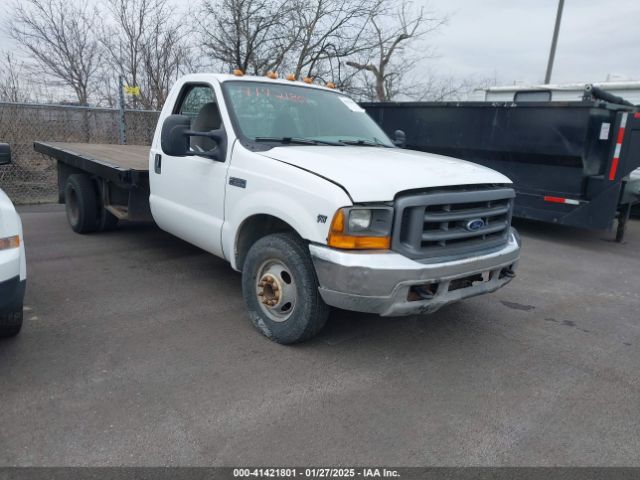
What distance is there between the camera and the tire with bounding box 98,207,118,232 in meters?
6.74

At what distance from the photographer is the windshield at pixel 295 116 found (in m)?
4.19

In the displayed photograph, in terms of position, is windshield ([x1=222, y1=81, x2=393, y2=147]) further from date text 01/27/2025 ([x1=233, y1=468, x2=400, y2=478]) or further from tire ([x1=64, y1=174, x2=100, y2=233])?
tire ([x1=64, y1=174, x2=100, y2=233])

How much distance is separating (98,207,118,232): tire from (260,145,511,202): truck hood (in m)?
3.87

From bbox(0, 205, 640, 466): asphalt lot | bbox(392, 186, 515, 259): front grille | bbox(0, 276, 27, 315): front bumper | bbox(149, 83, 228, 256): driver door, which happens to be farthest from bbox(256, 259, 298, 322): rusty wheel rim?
bbox(0, 276, 27, 315): front bumper

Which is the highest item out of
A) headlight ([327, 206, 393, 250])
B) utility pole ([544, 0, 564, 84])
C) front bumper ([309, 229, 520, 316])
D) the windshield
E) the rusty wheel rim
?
utility pole ([544, 0, 564, 84])

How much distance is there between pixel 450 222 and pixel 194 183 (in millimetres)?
2332

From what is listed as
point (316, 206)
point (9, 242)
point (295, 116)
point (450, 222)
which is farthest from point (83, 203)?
point (450, 222)

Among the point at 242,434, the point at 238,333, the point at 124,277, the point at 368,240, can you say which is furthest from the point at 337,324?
the point at 124,277

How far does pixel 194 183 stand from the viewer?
4.50 m

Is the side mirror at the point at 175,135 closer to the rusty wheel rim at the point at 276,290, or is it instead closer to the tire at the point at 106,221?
the rusty wheel rim at the point at 276,290

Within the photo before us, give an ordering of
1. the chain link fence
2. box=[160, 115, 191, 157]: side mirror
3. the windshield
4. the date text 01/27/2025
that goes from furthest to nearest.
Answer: the chain link fence → the windshield → box=[160, 115, 191, 157]: side mirror → the date text 01/27/2025

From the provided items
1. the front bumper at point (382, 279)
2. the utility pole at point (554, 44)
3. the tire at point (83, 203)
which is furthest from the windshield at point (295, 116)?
the utility pole at point (554, 44)

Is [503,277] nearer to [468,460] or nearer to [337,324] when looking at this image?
[337,324]

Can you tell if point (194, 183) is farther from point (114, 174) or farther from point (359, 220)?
point (359, 220)
